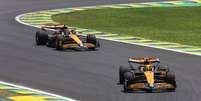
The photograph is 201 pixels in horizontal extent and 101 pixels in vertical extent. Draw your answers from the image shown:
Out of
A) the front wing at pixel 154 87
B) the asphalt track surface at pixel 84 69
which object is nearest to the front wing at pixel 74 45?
the asphalt track surface at pixel 84 69

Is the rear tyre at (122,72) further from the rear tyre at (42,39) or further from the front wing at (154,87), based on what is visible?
the rear tyre at (42,39)

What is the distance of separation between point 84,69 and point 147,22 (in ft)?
63.1

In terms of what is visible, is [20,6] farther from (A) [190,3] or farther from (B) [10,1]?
(A) [190,3]

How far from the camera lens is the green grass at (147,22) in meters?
36.3

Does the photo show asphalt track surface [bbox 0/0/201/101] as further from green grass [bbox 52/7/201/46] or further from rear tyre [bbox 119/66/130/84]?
green grass [bbox 52/7/201/46]

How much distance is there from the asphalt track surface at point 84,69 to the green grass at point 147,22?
4553 millimetres

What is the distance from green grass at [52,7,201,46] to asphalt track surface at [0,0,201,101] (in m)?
4.55

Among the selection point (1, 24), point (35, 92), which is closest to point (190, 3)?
point (1, 24)

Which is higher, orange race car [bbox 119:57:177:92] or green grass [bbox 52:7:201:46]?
orange race car [bbox 119:57:177:92]

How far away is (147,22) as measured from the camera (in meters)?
43.1

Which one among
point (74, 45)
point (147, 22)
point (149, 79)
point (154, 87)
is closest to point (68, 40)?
point (74, 45)

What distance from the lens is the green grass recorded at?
1428 inches

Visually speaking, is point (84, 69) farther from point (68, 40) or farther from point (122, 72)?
point (68, 40)

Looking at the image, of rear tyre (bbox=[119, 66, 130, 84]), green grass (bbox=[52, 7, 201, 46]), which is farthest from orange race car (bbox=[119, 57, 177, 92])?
green grass (bbox=[52, 7, 201, 46])
